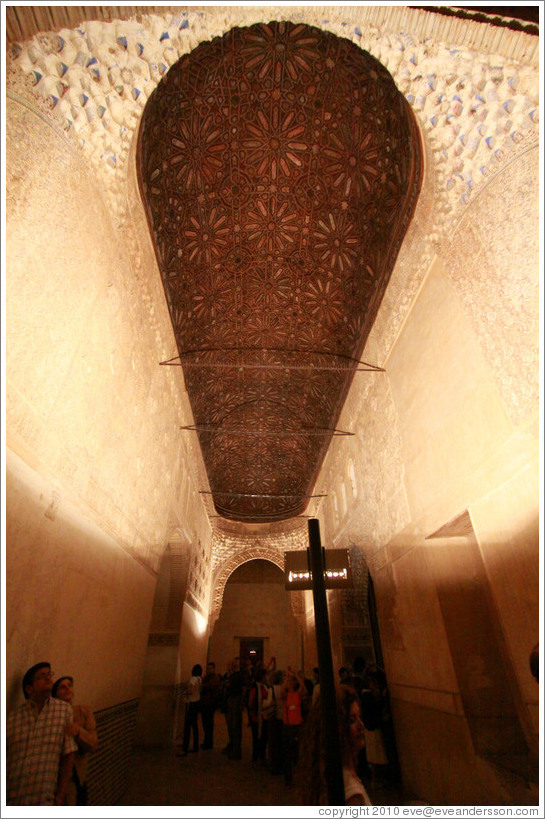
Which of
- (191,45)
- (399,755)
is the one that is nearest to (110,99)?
(191,45)

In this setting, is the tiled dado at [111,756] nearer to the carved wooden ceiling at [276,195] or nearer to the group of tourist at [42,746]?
the group of tourist at [42,746]

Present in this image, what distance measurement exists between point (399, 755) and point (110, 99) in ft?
23.2

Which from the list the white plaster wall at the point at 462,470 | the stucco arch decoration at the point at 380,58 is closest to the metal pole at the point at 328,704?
the white plaster wall at the point at 462,470

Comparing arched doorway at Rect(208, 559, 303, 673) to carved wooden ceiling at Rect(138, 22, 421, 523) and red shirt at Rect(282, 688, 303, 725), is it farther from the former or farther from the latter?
carved wooden ceiling at Rect(138, 22, 421, 523)

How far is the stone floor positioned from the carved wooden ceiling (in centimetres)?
446

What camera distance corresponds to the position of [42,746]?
7.36 feet

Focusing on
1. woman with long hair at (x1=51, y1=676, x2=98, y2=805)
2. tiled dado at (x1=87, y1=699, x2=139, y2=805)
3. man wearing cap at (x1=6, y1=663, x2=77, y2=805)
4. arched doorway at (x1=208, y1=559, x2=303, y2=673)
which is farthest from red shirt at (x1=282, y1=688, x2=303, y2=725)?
arched doorway at (x1=208, y1=559, x2=303, y2=673)

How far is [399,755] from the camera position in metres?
4.50

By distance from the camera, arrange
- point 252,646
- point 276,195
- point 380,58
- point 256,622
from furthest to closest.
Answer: point 256,622, point 252,646, point 276,195, point 380,58

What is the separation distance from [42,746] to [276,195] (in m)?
5.30

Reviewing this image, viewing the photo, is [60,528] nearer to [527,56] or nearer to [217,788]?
[217,788]

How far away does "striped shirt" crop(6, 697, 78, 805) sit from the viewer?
2.14 m

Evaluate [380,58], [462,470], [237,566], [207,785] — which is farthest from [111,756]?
[237,566]

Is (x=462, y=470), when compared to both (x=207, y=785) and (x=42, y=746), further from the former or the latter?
(x=207, y=785)
